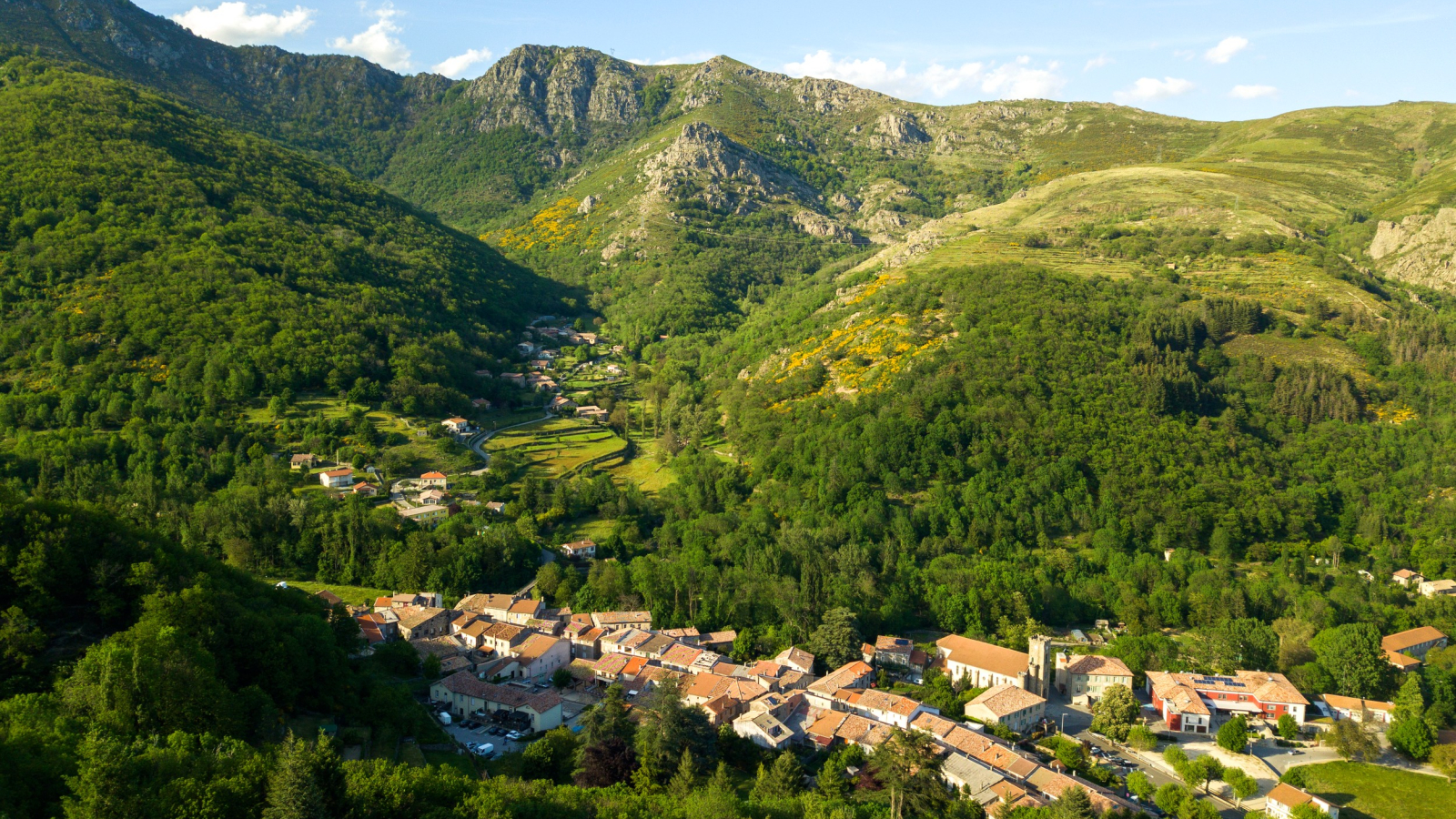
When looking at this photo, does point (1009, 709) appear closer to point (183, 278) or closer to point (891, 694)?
point (891, 694)

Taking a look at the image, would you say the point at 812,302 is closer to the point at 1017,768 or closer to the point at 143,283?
the point at 143,283

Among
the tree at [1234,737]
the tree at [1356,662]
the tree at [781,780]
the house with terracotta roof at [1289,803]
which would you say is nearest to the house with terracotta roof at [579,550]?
the tree at [781,780]

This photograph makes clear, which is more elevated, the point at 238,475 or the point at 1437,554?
the point at 238,475

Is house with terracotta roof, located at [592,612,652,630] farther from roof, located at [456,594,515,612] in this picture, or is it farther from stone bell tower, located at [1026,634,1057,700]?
stone bell tower, located at [1026,634,1057,700]

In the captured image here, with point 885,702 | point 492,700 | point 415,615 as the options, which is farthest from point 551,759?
point 415,615

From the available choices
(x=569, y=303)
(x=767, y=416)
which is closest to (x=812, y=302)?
(x=767, y=416)

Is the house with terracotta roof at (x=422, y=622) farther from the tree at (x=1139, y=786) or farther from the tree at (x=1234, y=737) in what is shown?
the tree at (x=1234, y=737)
